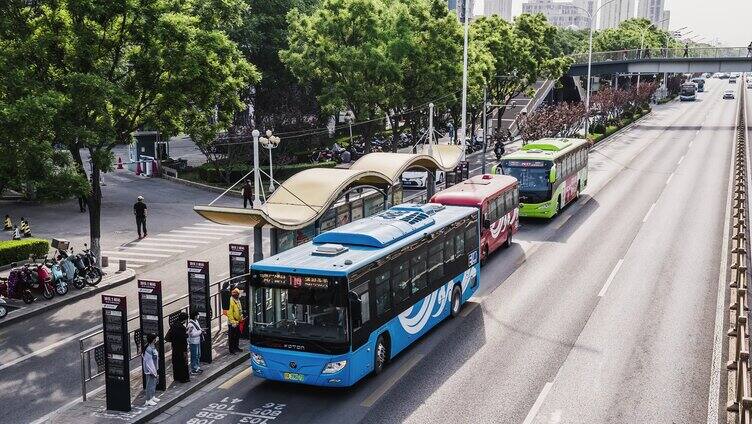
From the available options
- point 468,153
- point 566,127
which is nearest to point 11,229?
point 468,153

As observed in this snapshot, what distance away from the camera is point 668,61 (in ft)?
Answer: 322

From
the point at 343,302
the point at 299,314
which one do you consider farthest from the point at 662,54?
the point at 299,314

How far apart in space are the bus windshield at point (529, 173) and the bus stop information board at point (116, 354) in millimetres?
24569

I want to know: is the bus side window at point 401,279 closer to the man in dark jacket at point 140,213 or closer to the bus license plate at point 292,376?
the bus license plate at point 292,376

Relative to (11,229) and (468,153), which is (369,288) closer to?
(11,229)

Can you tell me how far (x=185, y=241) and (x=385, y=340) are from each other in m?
18.6

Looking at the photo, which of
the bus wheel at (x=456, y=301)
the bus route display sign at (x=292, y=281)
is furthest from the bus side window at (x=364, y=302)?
the bus wheel at (x=456, y=301)

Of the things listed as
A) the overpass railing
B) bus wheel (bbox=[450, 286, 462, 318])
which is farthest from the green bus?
the overpass railing

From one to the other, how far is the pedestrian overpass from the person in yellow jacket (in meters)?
83.7

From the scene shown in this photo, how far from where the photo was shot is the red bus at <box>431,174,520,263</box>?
29172mm

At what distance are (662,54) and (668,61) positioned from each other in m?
9.17

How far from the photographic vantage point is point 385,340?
749 inches

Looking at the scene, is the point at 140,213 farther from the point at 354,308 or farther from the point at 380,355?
the point at 354,308

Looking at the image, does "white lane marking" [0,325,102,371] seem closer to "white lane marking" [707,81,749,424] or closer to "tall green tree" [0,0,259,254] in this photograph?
"tall green tree" [0,0,259,254]
